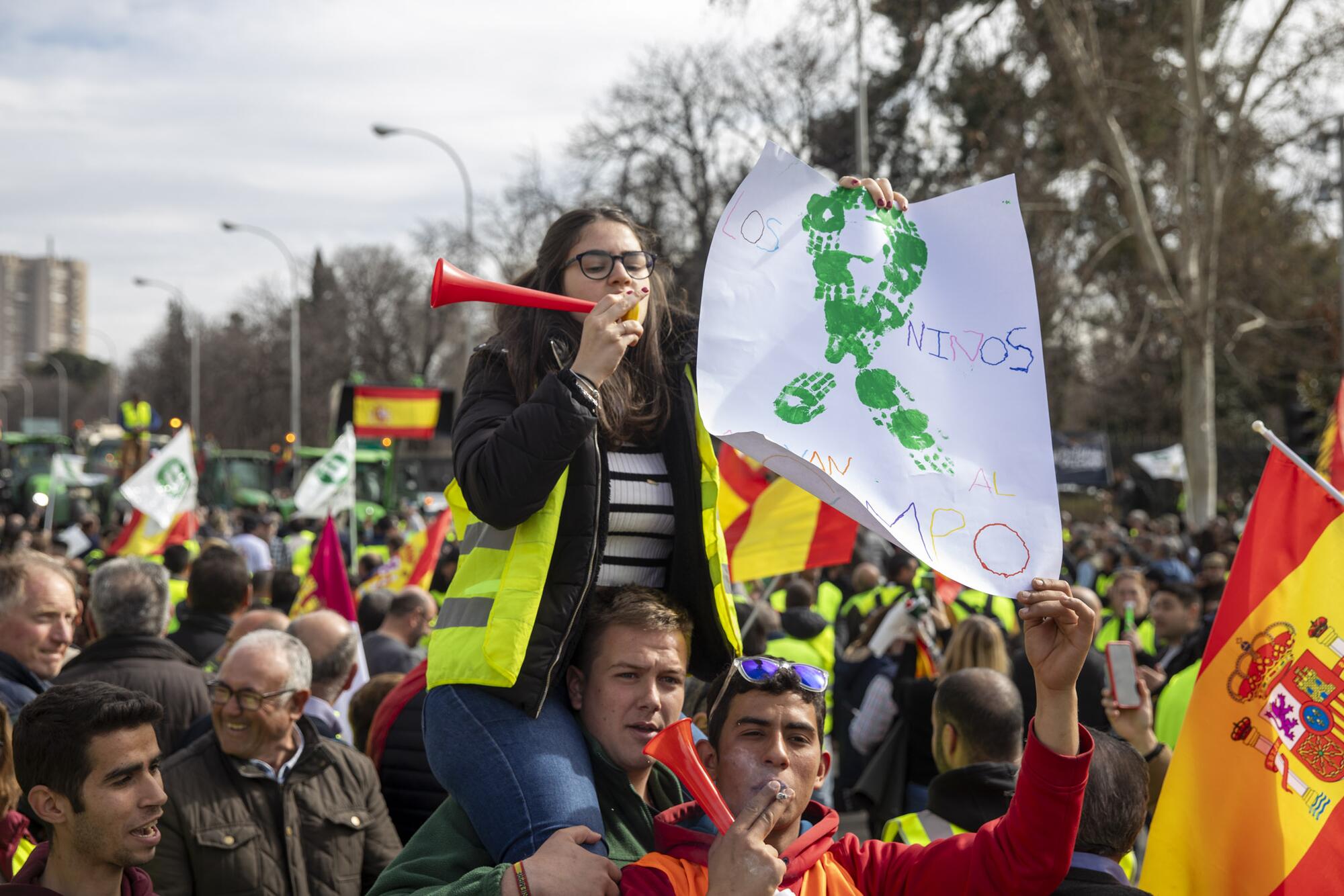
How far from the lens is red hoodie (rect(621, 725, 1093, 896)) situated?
99.2 inches

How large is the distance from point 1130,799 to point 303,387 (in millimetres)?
56815

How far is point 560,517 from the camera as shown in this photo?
9.18 ft

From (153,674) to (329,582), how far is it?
8.04 ft

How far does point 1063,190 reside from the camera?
25.4m

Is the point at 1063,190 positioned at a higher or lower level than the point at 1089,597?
higher

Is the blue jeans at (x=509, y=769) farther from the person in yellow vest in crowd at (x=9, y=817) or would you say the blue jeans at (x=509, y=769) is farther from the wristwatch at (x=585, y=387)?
the person in yellow vest in crowd at (x=9, y=817)

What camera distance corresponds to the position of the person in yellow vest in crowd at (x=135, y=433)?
79.2 ft

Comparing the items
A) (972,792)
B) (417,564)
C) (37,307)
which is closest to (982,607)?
(417,564)

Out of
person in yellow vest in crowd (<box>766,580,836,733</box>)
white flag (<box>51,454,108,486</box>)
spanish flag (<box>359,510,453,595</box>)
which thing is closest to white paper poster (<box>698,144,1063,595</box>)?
person in yellow vest in crowd (<box>766,580,836,733</box>)

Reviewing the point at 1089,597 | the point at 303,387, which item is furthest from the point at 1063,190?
the point at 303,387

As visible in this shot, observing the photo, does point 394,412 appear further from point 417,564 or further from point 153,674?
point 153,674

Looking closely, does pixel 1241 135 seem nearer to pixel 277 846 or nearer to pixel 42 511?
pixel 277 846

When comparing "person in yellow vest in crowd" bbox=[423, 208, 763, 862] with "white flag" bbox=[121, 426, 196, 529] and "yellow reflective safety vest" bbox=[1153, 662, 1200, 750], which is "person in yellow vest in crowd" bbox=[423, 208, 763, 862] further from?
"white flag" bbox=[121, 426, 196, 529]

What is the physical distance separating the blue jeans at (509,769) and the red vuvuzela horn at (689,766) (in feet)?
0.92
